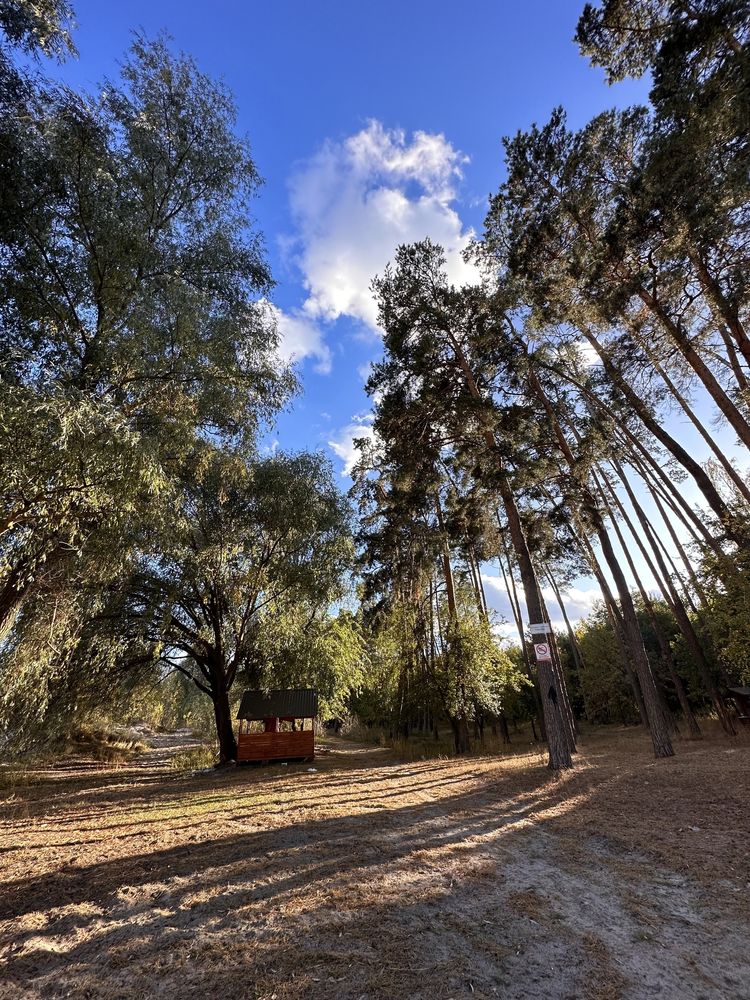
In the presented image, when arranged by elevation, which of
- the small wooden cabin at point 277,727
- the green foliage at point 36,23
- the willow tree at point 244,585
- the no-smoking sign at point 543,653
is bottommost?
the small wooden cabin at point 277,727

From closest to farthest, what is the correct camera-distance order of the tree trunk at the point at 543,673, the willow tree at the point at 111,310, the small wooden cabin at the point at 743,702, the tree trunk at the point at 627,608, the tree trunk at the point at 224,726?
the willow tree at the point at 111,310, the tree trunk at the point at 543,673, the tree trunk at the point at 627,608, the tree trunk at the point at 224,726, the small wooden cabin at the point at 743,702

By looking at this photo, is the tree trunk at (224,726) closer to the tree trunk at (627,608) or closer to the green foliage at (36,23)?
the tree trunk at (627,608)

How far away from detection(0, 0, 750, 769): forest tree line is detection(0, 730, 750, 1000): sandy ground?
369cm

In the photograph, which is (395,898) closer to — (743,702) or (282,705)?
(282,705)

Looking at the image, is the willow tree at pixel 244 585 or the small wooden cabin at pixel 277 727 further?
the small wooden cabin at pixel 277 727

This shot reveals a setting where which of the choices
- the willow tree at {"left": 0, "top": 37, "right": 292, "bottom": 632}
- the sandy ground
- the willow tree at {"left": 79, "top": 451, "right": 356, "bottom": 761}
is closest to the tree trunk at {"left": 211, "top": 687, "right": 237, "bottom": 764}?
the willow tree at {"left": 79, "top": 451, "right": 356, "bottom": 761}

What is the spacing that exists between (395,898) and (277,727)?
12.7 m

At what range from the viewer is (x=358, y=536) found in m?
15.5

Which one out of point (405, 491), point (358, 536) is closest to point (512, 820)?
point (405, 491)

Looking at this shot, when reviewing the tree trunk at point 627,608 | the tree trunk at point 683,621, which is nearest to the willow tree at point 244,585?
the tree trunk at point 627,608

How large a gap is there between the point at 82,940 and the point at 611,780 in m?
9.01

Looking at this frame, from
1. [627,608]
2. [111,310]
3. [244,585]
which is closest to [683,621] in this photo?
[627,608]

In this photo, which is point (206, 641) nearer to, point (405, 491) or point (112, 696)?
point (112, 696)

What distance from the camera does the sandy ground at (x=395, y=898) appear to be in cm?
287
